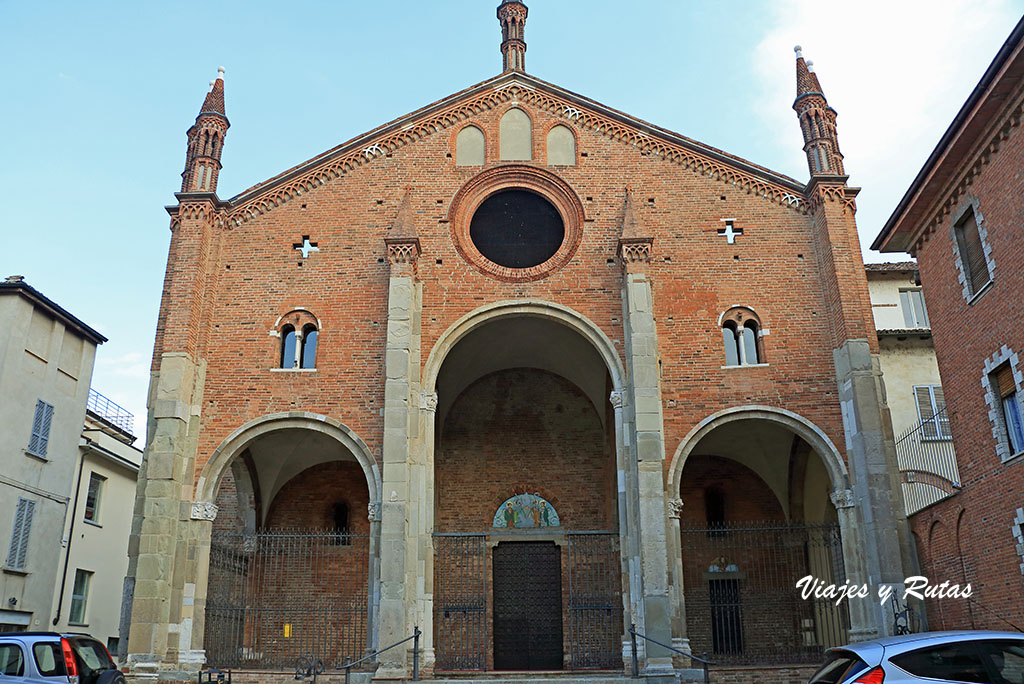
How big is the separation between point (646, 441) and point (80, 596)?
16.4 m

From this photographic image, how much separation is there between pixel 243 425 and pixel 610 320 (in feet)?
24.5

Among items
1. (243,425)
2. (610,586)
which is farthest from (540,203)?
(610,586)

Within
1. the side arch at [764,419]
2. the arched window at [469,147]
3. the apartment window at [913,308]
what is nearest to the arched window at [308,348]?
the arched window at [469,147]

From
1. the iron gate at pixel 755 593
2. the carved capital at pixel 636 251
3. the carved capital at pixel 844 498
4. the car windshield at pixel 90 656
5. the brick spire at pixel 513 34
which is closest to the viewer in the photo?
the car windshield at pixel 90 656

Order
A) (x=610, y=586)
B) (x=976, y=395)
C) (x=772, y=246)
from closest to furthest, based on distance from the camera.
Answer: (x=976, y=395), (x=772, y=246), (x=610, y=586)

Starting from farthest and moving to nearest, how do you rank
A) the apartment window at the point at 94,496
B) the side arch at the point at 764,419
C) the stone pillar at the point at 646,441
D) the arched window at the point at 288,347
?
the apartment window at the point at 94,496 < the arched window at the point at 288,347 < the side arch at the point at 764,419 < the stone pillar at the point at 646,441

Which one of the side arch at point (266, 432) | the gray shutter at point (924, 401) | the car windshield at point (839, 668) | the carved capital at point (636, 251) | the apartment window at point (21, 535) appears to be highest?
the carved capital at point (636, 251)

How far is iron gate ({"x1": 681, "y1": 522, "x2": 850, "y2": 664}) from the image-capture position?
18953mm

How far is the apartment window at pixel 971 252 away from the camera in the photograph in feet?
41.5

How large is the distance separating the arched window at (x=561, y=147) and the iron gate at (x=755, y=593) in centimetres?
862

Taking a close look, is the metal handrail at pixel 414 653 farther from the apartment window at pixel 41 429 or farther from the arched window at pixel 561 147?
the arched window at pixel 561 147

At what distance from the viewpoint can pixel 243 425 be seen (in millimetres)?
16734

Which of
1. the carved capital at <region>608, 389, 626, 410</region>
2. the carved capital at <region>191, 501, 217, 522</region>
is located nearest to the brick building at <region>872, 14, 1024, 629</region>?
the carved capital at <region>608, 389, 626, 410</region>

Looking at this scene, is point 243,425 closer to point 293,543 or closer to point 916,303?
point 293,543
